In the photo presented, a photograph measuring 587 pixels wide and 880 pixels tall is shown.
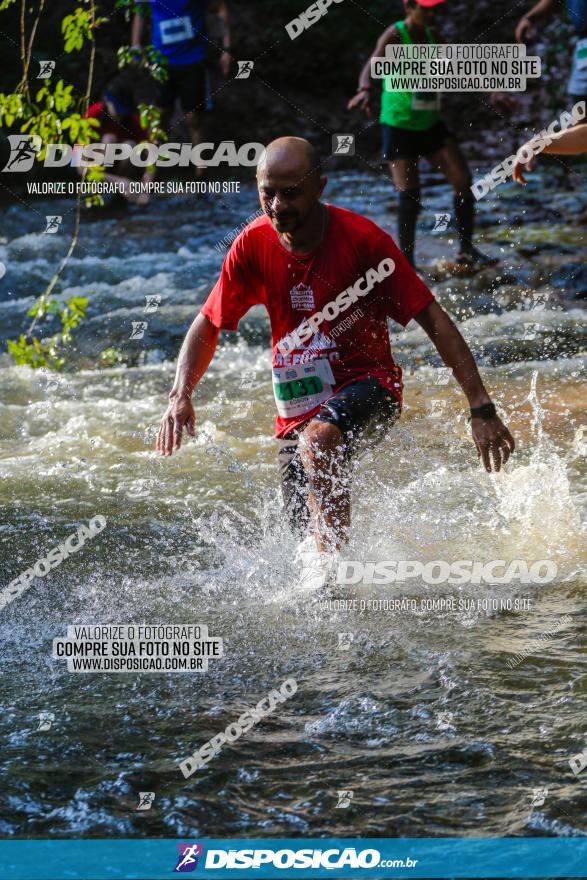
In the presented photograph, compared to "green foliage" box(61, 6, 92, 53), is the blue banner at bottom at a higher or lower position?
lower

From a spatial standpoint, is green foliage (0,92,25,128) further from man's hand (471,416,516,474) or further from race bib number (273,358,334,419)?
man's hand (471,416,516,474)

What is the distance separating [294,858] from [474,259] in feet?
26.2

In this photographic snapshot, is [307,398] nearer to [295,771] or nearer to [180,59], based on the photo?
[295,771]

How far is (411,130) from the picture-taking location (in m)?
9.62

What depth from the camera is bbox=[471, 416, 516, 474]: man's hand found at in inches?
188

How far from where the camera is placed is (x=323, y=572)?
5.02 metres

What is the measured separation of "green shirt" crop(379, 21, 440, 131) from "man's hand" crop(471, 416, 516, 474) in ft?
17.4

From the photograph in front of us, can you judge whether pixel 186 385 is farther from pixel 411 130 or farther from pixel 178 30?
pixel 178 30

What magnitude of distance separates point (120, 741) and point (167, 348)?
240 inches

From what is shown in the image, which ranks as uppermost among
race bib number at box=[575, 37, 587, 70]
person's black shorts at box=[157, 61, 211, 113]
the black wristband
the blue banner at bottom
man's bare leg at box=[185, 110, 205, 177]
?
person's black shorts at box=[157, 61, 211, 113]

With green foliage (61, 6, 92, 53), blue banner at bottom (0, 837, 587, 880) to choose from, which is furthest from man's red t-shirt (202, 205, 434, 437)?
green foliage (61, 6, 92, 53)

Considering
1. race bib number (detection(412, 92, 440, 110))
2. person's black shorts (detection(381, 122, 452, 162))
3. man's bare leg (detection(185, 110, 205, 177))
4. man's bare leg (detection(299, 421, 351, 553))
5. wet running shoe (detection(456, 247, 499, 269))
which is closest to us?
man's bare leg (detection(299, 421, 351, 553))

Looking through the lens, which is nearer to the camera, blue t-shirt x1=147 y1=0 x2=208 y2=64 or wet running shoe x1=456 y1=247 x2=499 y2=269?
wet running shoe x1=456 y1=247 x2=499 y2=269

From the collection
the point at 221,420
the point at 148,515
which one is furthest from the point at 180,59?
the point at 148,515
